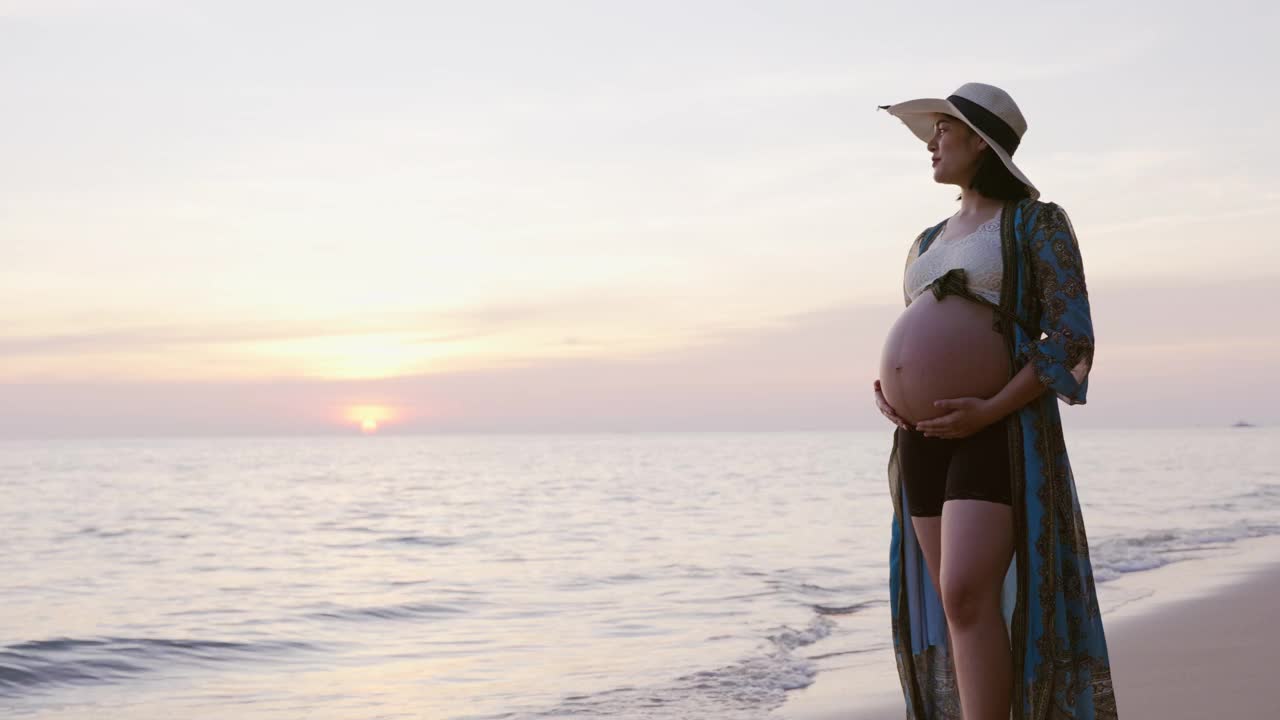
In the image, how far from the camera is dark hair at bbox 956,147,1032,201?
278cm

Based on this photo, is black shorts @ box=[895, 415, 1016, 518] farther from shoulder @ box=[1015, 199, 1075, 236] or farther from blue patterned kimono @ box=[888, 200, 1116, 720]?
shoulder @ box=[1015, 199, 1075, 236]

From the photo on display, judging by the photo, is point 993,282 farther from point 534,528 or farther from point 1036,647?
point 534,528

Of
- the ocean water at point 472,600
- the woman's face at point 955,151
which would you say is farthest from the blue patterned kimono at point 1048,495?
the ocean water at point 472,600

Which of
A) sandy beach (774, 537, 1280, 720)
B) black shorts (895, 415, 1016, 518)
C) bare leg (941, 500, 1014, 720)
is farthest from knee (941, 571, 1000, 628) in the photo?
sandy beach (774, 537, 1280, 720)

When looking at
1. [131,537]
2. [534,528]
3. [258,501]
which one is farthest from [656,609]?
[258,501]

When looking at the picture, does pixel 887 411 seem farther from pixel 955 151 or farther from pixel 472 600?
pixel 472 600

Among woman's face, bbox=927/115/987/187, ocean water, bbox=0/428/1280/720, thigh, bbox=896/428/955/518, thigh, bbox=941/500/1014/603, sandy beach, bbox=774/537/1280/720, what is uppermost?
woman's face, bbox=927/115/987/187

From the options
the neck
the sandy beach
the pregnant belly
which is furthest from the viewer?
the sandy beach

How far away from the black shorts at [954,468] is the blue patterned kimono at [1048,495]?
3 cm

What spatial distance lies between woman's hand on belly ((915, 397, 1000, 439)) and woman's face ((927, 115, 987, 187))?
0.56 metres

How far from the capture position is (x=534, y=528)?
1630 centimetres

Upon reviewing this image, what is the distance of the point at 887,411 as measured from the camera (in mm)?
2918

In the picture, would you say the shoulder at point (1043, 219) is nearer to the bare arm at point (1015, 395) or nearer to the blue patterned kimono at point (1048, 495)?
the blue patterned kimono at point (1048, 495)

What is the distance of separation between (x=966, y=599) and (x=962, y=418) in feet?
1.33
